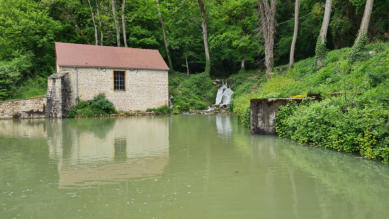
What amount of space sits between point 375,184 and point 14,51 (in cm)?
2753

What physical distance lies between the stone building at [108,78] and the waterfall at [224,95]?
466 centimetres

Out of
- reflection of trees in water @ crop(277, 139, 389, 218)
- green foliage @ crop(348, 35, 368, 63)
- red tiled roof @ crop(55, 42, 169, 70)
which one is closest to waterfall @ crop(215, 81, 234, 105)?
red tiled roof @ crop(55, 42, 169, 70)

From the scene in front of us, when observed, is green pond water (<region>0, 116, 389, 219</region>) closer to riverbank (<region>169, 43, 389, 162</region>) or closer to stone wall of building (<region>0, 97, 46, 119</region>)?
riverbank (<region>169, 43, 389, 162</region>)

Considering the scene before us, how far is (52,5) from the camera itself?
2816 cm

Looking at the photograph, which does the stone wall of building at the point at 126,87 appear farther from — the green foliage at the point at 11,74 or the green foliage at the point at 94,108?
the green foliage at the point at 11,74

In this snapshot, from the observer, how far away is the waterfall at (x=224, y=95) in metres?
24.8

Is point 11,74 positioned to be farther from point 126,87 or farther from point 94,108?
point 126,87

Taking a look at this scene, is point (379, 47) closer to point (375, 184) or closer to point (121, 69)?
point (375, 184)

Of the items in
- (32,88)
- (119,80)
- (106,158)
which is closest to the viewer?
(106,158)

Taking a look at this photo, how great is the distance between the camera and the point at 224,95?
25.3m

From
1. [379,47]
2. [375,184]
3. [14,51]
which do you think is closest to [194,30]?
[14,51]

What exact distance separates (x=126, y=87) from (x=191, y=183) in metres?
18.6

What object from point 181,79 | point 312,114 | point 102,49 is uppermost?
point 102,49

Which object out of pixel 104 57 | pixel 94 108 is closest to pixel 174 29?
pixel 104 57
